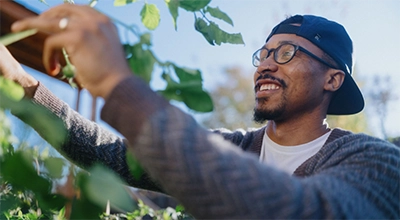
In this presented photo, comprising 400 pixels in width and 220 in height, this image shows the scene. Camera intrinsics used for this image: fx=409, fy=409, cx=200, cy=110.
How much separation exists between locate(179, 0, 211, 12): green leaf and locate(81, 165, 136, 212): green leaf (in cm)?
47

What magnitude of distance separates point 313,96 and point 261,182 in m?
1.41

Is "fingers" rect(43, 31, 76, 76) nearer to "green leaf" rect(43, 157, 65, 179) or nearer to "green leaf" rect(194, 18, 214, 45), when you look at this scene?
"green leaf" rect(43, 157, 65, 179)

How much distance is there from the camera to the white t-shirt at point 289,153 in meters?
1.85

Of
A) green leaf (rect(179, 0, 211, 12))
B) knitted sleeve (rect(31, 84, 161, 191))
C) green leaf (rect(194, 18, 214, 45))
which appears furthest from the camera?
knitted sleeve (rect(31, 84, 161, 191))

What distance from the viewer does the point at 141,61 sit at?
769 mm

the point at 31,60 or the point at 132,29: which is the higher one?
the point at 132,29

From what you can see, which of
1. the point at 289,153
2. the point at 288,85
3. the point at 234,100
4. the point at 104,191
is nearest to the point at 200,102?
the point at 104,191

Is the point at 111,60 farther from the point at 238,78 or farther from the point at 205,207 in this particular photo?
the point at 238,78

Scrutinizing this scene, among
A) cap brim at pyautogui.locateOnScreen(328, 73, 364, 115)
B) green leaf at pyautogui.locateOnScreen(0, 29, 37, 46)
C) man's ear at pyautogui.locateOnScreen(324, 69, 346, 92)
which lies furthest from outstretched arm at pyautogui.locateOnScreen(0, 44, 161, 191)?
cap brim at pyautogui.locateOnScreen(328, 73, 364, 115)

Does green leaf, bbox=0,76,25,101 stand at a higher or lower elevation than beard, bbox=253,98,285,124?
higher

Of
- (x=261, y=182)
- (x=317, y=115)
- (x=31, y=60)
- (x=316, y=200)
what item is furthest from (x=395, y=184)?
(x=31, y=60)

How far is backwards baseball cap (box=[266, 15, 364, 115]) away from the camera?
216 centimetres

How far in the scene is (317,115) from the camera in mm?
2129

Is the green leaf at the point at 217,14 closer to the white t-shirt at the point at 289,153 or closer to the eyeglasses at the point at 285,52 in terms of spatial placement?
the white t-shirt at the point at 289,153
